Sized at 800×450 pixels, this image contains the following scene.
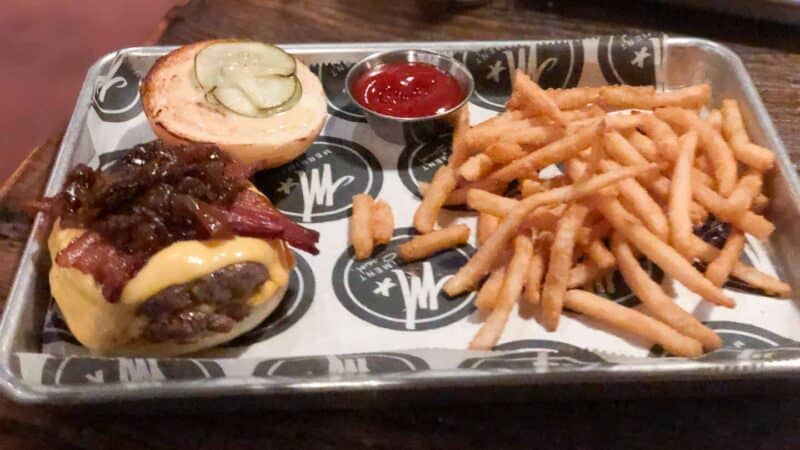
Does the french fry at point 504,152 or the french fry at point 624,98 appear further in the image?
the french fry at point 624,98

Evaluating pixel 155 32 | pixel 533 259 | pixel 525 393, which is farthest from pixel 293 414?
pixel 155 32

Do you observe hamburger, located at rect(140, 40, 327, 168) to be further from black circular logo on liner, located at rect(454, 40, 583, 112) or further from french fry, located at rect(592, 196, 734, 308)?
french fry, located at rect(592, 196, 734, 308)

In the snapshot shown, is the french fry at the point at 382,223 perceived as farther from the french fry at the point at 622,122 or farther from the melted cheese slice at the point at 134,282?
the french fry at the point at 622,122

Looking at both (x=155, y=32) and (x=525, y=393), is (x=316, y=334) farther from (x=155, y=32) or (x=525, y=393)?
(x=155, y=32)

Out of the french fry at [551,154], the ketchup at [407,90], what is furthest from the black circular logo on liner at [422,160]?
the french fry at [551,154]

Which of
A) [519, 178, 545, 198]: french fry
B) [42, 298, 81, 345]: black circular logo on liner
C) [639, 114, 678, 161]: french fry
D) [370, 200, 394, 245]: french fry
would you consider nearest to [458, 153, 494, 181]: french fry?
[519, 178, 545, 198]: french fry

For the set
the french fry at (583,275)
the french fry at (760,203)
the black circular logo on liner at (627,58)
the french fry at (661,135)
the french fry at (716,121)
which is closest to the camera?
the french fry at (583,275)
